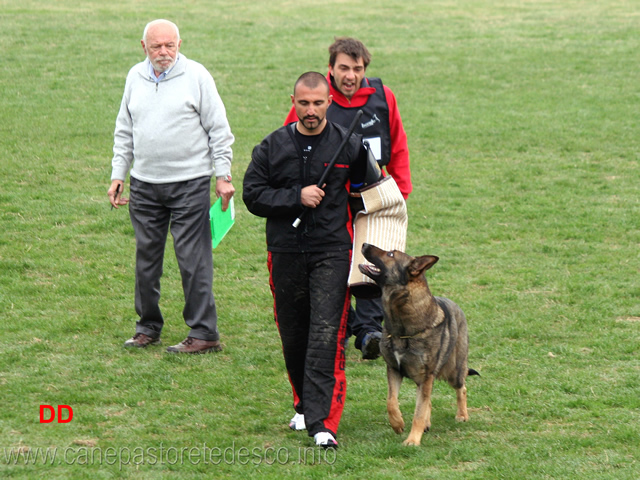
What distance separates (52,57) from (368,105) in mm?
14244

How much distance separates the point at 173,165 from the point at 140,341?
1.48m

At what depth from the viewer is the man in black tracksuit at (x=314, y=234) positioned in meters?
5.48

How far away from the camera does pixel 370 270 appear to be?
554 centimetres

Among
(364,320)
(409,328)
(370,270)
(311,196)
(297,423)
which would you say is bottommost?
(297,423)

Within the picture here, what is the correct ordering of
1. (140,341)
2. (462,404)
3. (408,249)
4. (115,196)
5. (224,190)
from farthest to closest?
1. (408,249)
2. (140,341)
3. (115,196)
4. (224,190)
5. (462,404)

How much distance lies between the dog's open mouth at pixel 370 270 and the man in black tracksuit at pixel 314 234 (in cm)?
11

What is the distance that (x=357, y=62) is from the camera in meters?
6.77

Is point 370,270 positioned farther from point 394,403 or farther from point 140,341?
point 140,341

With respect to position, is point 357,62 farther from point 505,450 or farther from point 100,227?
point 100,227

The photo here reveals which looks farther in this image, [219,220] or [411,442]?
[219,220]

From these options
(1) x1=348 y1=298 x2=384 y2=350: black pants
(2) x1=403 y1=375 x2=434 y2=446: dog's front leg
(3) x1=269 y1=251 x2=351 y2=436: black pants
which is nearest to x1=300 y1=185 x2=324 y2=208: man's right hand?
(3) x1=269 y1=251 x2=351 y2=436: black pants

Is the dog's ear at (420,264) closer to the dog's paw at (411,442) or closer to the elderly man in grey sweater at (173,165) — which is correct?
the dog's paw at (411,442)

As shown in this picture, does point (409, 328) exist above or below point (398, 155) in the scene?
below

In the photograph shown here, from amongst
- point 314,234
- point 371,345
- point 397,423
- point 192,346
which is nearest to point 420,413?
point 397,423
